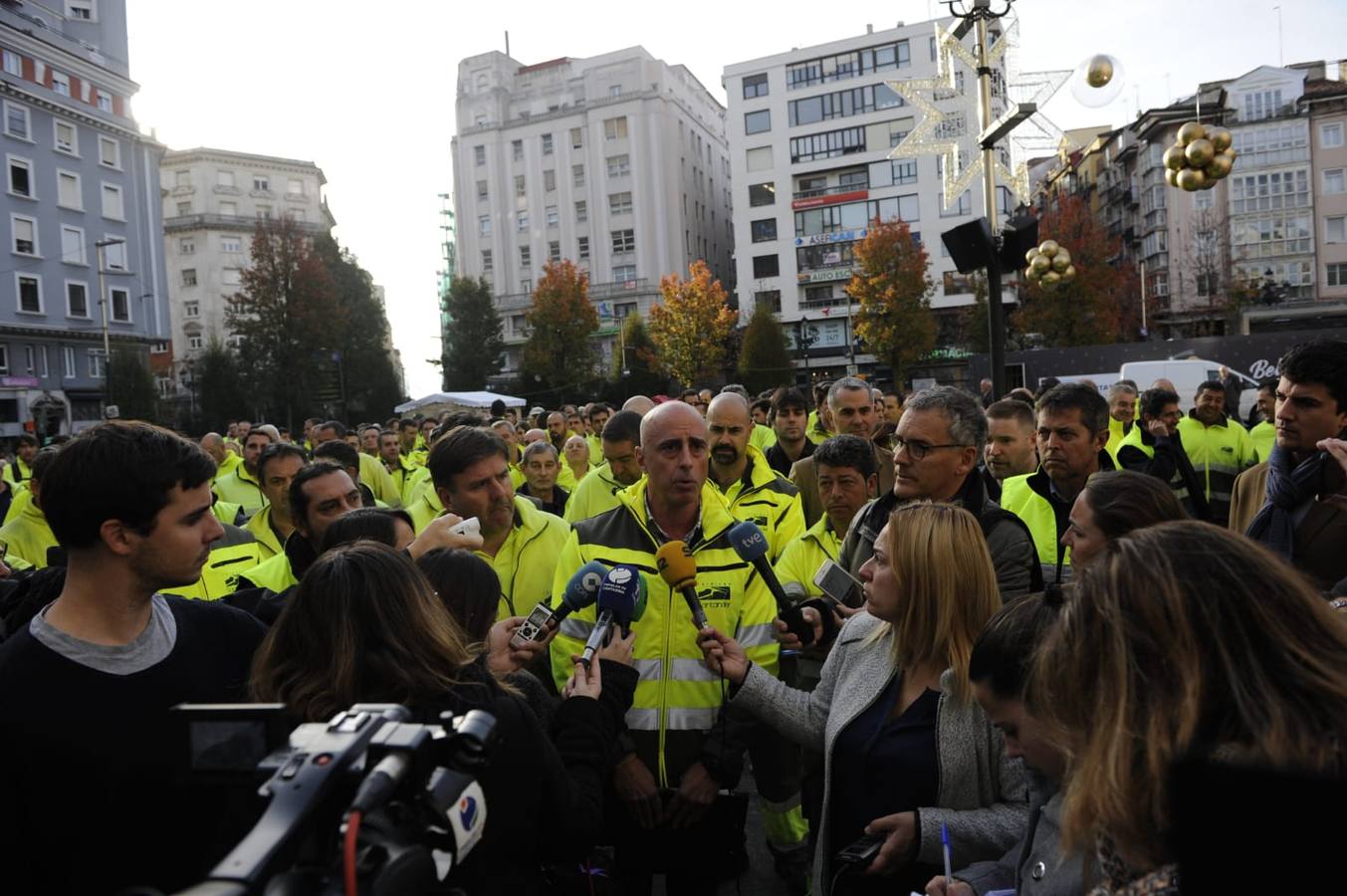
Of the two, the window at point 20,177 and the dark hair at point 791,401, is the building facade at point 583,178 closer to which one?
the window at point 20,177

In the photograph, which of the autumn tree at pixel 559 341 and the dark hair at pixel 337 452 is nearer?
the dark hair at pixel 337 452

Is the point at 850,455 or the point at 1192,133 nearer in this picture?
the point at 850,455

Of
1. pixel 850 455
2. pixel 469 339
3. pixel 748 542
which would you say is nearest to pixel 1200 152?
pixel 850 455

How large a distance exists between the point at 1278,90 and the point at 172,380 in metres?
76.3

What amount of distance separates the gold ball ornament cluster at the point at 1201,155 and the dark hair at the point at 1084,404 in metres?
6.01

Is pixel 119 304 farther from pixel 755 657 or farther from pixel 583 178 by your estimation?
pixel 755 657

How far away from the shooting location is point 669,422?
4027 millimetres

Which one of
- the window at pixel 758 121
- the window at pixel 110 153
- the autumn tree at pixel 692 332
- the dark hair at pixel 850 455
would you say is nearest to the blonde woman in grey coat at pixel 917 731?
the dark hair at pixel 850 455

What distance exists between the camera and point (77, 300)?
160ft

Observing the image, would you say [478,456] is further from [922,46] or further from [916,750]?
[922,46]

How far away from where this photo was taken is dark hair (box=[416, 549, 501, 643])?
310 cm

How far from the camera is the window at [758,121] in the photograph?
64875 mm

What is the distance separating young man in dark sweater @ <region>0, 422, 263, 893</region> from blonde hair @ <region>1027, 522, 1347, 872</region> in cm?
179

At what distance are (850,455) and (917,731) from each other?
2206 mm
